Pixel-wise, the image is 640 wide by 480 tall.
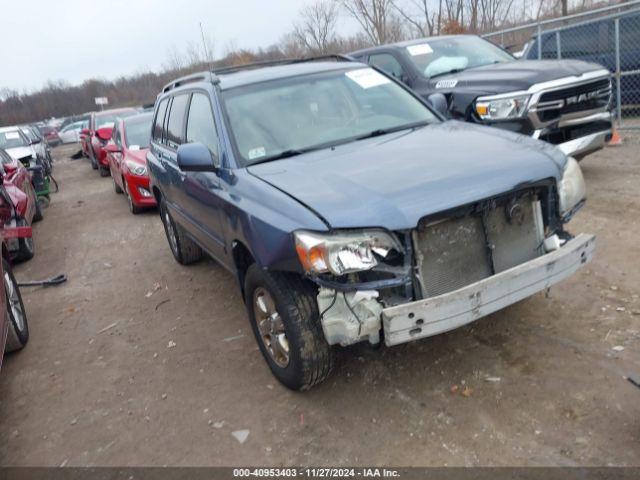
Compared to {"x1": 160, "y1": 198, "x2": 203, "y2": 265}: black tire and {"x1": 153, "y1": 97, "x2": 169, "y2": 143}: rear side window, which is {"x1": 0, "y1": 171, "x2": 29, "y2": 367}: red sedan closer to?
{"x1": 160, "y1": 198, "x2": 203, "y2": 265}: black tire

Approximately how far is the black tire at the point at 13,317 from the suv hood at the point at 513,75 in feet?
17.2

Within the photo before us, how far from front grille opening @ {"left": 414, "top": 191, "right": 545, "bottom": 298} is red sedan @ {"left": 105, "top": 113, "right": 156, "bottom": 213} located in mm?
6701

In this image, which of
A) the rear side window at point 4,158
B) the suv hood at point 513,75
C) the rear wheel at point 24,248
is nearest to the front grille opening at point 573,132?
the suv hood at point 513,75

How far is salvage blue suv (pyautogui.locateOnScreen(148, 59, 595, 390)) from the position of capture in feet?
8.85

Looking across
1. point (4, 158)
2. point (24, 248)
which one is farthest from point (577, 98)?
point (4, 158)

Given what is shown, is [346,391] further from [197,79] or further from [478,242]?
[197,79]

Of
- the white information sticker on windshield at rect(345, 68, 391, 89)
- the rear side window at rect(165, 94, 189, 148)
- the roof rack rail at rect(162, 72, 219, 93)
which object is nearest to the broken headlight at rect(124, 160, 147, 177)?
the roof rack rail at rect(162, 72, 219, 93)

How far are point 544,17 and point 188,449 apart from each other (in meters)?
27.5

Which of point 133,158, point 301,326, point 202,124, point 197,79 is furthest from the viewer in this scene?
point 133,158

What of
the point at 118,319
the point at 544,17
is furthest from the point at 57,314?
the point at 544,17

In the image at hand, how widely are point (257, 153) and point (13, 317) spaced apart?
2.60 metres

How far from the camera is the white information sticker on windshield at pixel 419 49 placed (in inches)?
293

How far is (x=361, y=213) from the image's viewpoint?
2.71 meters

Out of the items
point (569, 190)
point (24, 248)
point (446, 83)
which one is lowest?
point (24, 248)
